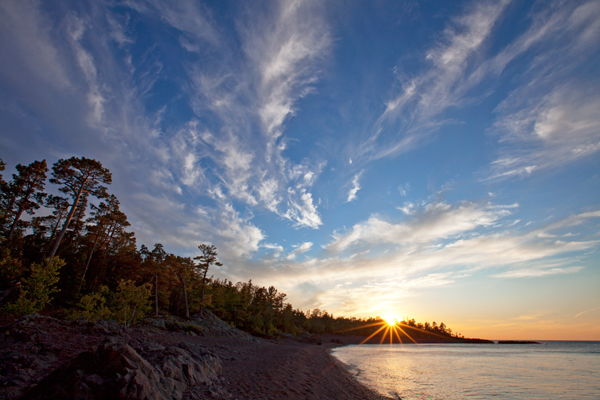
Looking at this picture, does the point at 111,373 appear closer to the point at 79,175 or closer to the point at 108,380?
the point at 108,380

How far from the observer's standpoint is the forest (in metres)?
24.8

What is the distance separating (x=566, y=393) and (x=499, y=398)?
26.5 ft

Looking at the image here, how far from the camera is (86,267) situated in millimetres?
43219

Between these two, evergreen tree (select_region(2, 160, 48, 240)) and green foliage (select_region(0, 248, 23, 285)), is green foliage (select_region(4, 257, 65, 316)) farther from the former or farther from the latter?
evergreen tree (select_region(2, 160, 48, 240))

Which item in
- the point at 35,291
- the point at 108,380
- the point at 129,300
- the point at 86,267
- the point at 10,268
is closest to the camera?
the point at 108,380

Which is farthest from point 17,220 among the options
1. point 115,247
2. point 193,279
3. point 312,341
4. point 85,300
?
point 312,341

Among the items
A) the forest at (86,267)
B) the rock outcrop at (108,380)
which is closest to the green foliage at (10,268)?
the forest at (86,267)

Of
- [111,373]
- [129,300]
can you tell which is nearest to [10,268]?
[129,300]

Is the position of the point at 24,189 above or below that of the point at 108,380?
above

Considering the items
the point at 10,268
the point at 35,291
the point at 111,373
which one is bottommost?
the point at 111,373

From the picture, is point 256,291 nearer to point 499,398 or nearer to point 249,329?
point 249,329

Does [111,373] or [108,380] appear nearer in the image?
[108,380]

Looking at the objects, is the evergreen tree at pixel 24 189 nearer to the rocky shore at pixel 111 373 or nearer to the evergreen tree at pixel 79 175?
the evergreen tree at pixel 79 175

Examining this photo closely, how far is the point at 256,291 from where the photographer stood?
104 metres
